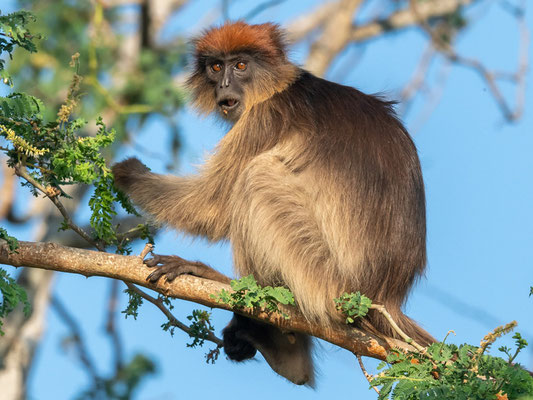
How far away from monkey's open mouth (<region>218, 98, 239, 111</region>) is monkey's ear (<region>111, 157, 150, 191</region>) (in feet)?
2.44

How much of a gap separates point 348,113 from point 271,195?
897mm

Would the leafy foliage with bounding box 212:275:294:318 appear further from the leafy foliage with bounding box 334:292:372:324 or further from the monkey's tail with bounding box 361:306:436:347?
the monkey's tail with bounding box 361:306:436:347

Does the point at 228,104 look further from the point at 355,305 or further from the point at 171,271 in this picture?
the point at 355,305

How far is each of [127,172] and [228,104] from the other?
921 millimetres

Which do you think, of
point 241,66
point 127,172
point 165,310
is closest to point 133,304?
Result: point 165,310

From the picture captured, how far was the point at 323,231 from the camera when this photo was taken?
16.6 ft

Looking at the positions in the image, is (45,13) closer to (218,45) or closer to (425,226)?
(218,45)

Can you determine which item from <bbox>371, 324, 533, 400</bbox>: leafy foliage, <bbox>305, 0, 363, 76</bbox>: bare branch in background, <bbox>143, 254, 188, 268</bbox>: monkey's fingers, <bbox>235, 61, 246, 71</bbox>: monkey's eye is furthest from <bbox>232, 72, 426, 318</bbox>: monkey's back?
<bbox>305, 0, 363, 76</bbox>: bare branch in background

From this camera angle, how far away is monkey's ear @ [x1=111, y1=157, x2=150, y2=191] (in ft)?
18.7

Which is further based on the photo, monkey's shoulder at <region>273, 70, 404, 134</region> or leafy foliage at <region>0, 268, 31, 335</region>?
monkey's shoulder at <region>273, 70, 404, 134</region>

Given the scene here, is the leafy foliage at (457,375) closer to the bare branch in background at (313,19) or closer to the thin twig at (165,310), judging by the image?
the thin twig at (165,310)

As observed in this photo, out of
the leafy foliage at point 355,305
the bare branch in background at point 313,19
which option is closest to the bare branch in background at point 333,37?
the bare branch in background at point 313,19

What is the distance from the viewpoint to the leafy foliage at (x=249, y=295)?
4.21 meters

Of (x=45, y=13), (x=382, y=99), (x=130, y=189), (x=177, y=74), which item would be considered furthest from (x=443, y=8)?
(x=130, y=189)
